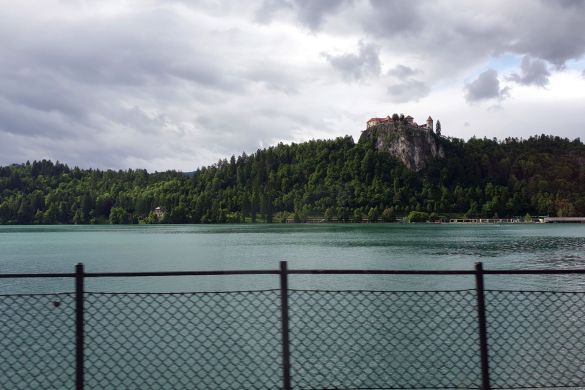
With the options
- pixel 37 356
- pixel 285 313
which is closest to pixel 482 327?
pixel 285 313

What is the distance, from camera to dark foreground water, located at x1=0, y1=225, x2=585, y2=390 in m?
8.76

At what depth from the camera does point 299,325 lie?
18.1 meters

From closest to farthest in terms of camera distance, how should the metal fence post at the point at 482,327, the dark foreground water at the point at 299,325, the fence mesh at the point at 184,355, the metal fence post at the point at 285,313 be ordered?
the metal fence post at the point at 285,313
the metal fence post at the point at 482,327
the fence mesh at the point at 184,355
the dark foreground water at the point at 299,325

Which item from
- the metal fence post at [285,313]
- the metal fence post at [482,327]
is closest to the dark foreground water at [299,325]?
the metal fence post at [285,313]

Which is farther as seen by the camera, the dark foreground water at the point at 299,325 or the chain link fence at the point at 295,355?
the dark foreground water at the point at 299,325

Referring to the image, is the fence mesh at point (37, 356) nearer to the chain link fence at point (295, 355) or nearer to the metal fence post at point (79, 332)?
the chain link fence at point (295, 355)

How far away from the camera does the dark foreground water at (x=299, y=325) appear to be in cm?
876

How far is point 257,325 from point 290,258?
35841mm

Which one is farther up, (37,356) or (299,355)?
A: (37,356)

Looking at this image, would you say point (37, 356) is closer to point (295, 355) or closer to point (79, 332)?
point (295, 355)

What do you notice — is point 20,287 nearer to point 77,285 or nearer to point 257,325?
point 257,325

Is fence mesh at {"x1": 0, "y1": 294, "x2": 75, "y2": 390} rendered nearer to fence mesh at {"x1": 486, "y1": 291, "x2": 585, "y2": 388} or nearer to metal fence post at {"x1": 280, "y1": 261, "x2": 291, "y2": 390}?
metal fence post at {"x1": 280, "y1": 261, "x2": 291, "y2": 390}

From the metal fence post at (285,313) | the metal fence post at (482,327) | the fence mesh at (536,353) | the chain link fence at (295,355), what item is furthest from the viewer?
the fence mesh at (536,353)

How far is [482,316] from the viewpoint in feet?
17.6
